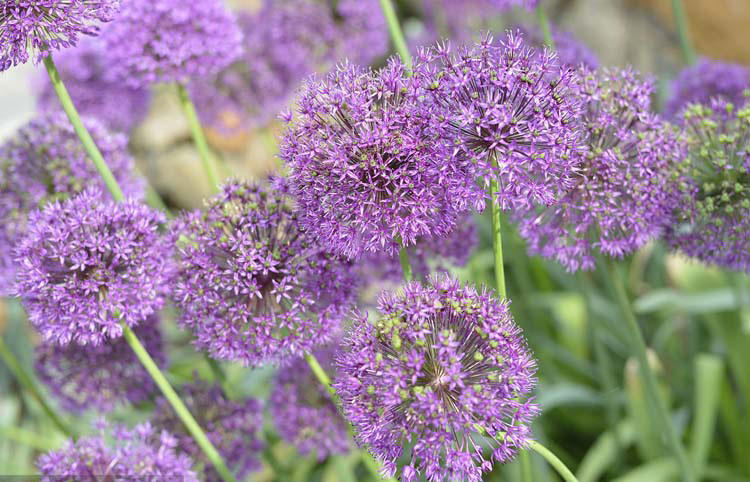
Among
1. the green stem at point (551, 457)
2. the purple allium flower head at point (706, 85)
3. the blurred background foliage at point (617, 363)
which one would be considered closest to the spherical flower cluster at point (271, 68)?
the blurred background foliage at point (617, 363)

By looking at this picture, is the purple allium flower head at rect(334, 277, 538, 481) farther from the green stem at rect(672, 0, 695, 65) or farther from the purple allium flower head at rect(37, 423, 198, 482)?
the green stem at rect(672, 0, 695, 65)

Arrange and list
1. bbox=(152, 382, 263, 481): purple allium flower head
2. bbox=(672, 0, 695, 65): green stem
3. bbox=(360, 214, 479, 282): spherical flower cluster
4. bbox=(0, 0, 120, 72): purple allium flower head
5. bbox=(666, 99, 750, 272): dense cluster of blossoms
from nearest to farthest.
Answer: bbox=(0, 0, 120, 72): purple allium flower head < bbox=(666, 99, 750, 272): dense cluster of blossoms < bbox=(360, 214, 479, 282): spherical flower cluster < bbox=(152, 382, 263, 481): purple allium flower head < bbox=(672, 0, 695, 65): green stem

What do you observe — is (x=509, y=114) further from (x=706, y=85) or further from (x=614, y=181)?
(x=706, y=85)

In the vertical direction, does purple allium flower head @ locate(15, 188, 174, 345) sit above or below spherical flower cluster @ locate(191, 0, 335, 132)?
below

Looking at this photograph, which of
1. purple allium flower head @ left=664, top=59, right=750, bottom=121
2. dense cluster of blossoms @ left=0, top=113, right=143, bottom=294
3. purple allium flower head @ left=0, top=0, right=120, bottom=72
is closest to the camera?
purple allium flower head @ left=0, top=0, right=120, bottom=72

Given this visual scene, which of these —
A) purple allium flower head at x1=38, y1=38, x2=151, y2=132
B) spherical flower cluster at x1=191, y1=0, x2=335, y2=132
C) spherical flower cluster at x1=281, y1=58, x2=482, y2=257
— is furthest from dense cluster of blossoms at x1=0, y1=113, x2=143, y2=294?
spherical flower cluster at x1=191, y1=0, x2=335, y2=132

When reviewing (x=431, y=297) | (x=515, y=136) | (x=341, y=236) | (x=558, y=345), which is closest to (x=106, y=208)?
(x=341, y=236)

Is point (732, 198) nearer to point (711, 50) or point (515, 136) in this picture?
point (515, 136)

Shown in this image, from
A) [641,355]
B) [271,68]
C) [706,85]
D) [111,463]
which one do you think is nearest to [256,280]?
[111,463]
